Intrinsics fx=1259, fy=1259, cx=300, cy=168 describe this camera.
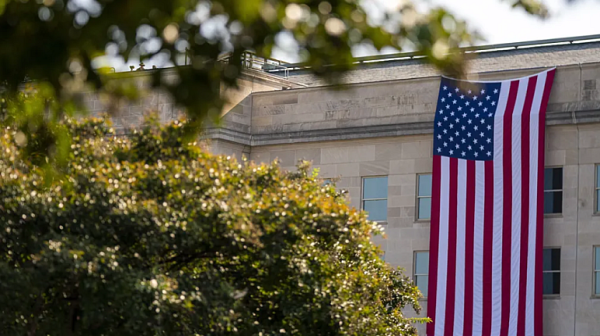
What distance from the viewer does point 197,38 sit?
17.5ft

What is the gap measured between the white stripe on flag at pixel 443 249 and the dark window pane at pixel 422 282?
1.23 m

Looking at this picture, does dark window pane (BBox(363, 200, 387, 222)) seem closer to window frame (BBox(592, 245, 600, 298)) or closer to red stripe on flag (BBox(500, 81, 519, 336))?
red stripe on flag (BBox(500, 81, 519, 336))

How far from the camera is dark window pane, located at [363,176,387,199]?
41719 millimetres

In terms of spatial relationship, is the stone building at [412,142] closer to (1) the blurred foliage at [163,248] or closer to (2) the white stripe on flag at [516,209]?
(2) the white stripe on flag at [516,209]

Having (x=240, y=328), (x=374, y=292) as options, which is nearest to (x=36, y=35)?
(x=240, y=328)

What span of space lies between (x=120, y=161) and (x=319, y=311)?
448 centimetres

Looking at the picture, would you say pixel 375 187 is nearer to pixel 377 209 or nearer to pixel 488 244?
pixel 377 209

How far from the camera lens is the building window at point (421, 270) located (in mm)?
39594

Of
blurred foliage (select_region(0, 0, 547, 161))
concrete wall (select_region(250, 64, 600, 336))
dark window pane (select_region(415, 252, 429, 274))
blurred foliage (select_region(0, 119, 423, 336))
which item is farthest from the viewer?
Result: dark window pane (select_region(415, 252, 429, 274))

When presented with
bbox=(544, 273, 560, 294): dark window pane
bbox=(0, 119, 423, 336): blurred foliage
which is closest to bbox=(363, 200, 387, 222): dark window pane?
bbox=(544, 273, 560, 294): dark window pane

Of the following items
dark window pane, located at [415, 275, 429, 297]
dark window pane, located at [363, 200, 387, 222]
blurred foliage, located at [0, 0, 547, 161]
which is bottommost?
dark window pane, located at [415, 275, 429, 297]

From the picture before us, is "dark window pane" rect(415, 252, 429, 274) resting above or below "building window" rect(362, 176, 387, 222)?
below

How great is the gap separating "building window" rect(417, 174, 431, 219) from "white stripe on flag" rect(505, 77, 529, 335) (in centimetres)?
355

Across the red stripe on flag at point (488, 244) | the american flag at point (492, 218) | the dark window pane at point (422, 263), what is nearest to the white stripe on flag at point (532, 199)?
the american flag at point (492, 218)
